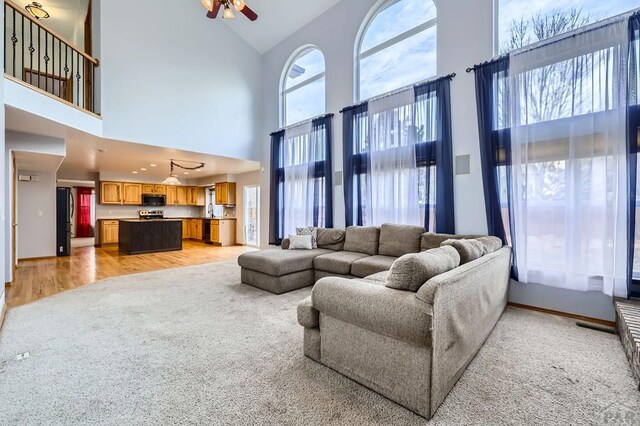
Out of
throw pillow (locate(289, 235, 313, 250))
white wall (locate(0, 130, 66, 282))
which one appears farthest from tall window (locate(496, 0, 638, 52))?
white wall (locate(0, 130, 66, 282))

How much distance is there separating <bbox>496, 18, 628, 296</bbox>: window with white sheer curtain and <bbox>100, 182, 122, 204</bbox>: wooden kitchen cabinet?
34.7 ft

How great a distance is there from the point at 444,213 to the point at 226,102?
5.43 metres

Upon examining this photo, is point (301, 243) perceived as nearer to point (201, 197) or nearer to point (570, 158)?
point (570, 158)

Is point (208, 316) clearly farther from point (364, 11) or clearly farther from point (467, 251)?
point (364, 11)

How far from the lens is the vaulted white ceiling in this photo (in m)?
5.65

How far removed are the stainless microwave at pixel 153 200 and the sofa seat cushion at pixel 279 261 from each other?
7464mm

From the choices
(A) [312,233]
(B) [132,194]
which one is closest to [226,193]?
(B) [132,194]

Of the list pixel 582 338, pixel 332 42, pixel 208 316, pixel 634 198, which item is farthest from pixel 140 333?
pixel 332 42

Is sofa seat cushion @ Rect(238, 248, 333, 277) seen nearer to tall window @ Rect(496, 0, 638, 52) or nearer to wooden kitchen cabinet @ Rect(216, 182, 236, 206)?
tall window @ Rect(496, 0, 638, 52)

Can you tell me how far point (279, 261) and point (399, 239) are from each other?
1.72 m

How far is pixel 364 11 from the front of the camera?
4.99m

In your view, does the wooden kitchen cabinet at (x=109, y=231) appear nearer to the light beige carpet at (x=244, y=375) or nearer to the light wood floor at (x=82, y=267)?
the light wood floor at (x=82, y=267)

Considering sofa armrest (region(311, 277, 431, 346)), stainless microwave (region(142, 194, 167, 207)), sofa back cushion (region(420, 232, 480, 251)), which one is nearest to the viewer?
sofa armrest (region(311, 277, 431, 346))

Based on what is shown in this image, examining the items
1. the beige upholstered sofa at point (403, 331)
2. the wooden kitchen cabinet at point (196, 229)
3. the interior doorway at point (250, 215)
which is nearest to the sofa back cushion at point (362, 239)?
the beige upholstered sofa at point (403, 331)
